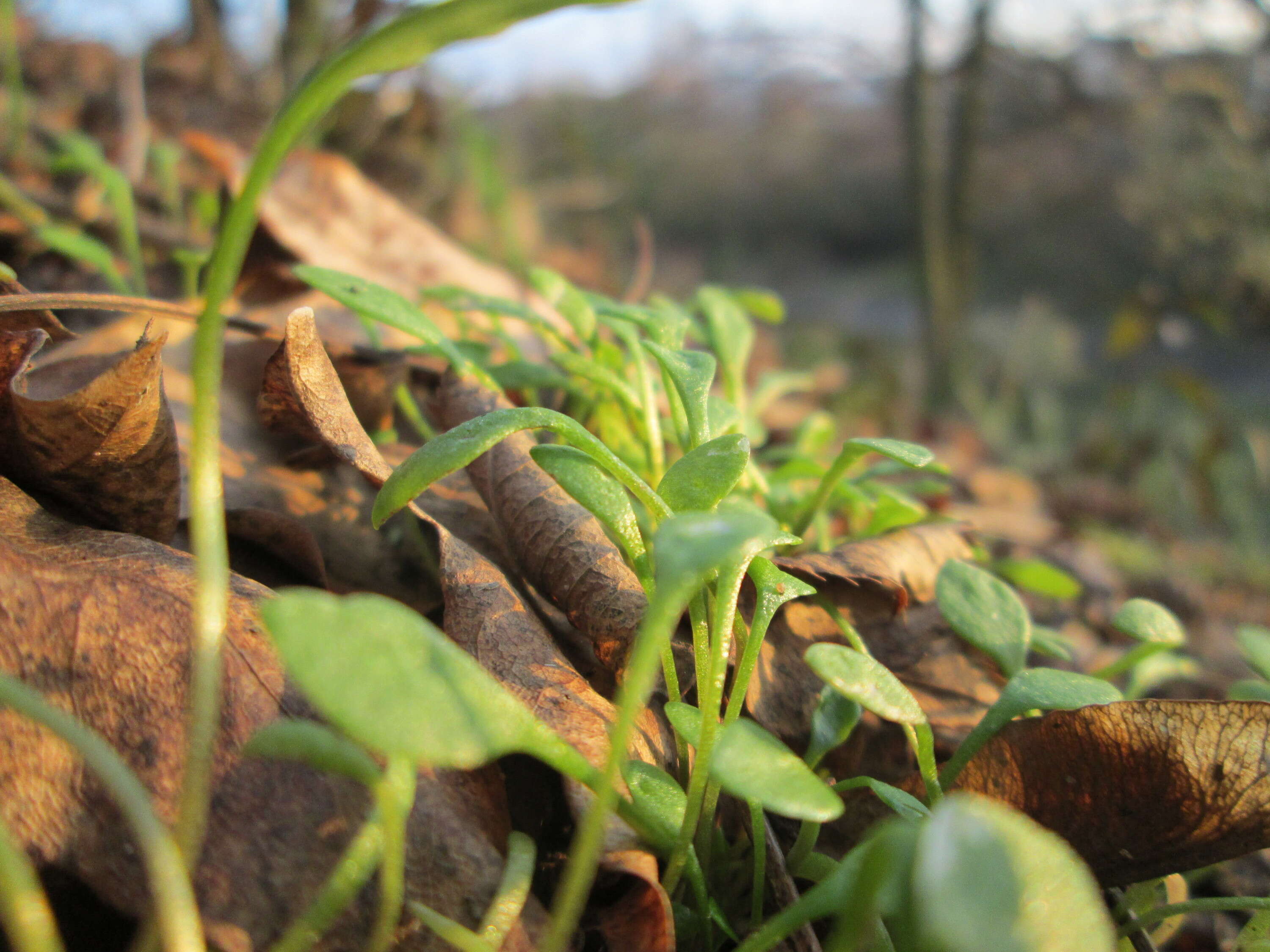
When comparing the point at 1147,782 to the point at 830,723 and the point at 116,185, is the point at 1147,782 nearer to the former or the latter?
the point at 830,723

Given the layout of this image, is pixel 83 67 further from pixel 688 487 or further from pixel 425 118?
pixel 688 487

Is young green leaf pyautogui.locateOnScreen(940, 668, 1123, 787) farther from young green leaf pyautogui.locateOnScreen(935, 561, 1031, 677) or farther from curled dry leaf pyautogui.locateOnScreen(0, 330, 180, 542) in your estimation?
curled dry leaf pyautogui.locateOnScreen(0, 330, 180, 542)

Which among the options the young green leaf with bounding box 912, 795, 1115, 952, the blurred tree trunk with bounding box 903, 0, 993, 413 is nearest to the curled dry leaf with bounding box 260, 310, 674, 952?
the young green leaf with bounding box 912, 795, 1115, 952

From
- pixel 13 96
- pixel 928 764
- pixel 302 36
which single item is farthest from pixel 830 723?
pixel 302 36

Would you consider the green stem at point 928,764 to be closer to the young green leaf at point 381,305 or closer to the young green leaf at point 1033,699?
the young green leaf at point 1033,699

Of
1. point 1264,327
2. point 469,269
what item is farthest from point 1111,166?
point 469,269
